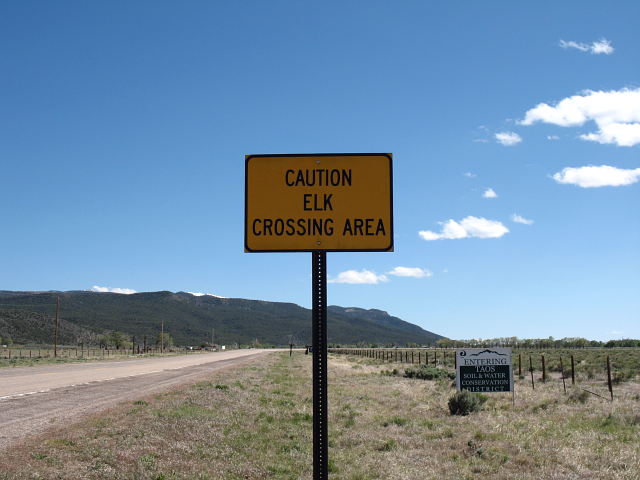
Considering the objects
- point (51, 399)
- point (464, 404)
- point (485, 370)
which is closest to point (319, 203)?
point (464, 404)

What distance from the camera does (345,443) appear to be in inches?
469

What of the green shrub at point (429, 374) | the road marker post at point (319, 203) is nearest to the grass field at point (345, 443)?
the road marker post at point (319, 203)

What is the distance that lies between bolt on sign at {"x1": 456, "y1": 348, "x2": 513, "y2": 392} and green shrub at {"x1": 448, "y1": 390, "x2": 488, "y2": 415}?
1.01ft

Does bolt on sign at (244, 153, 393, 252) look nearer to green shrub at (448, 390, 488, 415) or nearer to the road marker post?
the road marker post

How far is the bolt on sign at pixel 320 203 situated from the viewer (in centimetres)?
520

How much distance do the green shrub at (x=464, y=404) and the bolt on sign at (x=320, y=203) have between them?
41.9 ft

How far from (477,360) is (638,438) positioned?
5.30m

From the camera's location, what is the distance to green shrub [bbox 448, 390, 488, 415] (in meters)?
16.7

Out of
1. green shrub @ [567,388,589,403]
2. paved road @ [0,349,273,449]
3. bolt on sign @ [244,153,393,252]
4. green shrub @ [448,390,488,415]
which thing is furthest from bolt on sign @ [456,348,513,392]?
bolt on sign @ [244,153,393,252]

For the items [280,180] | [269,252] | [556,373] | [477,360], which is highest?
[280,180]

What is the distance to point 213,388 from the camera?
2369 centimetres

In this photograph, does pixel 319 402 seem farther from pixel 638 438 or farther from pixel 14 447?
pixel 638 438

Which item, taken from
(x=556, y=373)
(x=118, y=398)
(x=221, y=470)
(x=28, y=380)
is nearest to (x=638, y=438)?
(x=221, y=470)

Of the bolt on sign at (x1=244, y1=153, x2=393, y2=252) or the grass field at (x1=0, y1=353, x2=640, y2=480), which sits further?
the grass field at (x1=0, y1=353, x2=640, y2=480)
